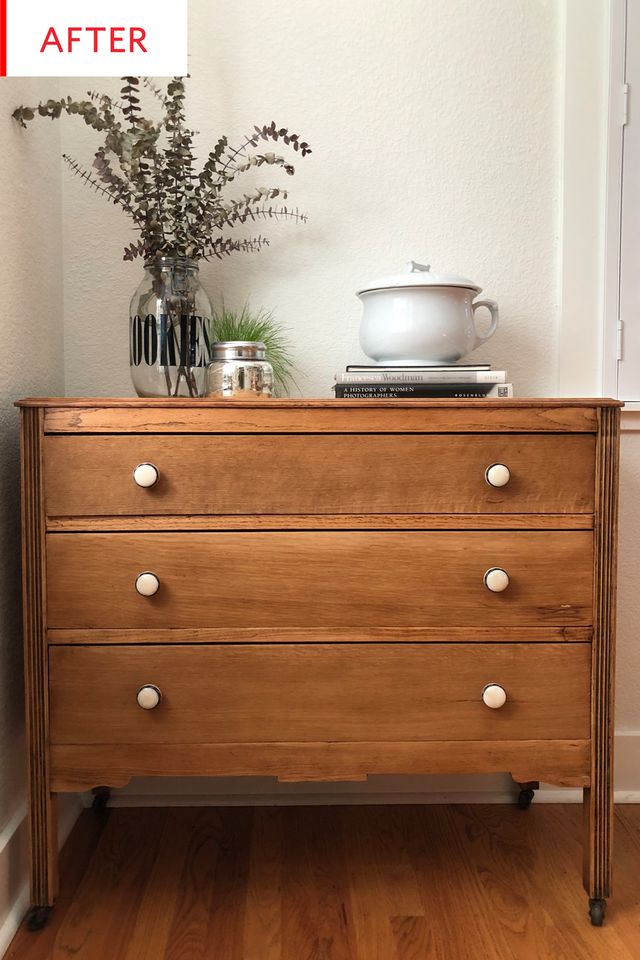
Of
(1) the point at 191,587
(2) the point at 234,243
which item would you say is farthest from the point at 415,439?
(2) the point at 234,243

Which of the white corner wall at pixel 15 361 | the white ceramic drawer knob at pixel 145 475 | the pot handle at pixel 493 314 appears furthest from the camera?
the pot handle at pixel 493 314

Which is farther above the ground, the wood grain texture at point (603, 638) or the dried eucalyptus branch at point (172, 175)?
the dried eucalyptus branch at point (172, 175)

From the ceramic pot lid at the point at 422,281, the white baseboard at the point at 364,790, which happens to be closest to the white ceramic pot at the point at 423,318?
the ceramic pot lid at the point at 422,281

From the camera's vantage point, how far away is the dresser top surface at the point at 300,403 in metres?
1.31

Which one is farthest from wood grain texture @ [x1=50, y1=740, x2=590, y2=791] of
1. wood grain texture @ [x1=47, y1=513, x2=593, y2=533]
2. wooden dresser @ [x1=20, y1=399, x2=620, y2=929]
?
wood grain texture @ [x1=47, y1=513, x2=593, y2=533]

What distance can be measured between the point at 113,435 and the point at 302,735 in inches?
22.5

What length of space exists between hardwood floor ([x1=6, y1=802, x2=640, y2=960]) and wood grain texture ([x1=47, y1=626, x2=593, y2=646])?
1.53ft

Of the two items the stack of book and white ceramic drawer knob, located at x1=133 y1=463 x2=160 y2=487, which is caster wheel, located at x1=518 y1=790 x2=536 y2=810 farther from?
white ceramic drawer knob, located at x1=133 y1=463 x2=160 y2=487

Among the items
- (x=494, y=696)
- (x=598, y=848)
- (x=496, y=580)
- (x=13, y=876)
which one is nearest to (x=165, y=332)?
(x=496, y=580)

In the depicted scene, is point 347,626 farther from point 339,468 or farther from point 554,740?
point 554,740

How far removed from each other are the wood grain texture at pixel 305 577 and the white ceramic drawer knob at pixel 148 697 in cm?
10

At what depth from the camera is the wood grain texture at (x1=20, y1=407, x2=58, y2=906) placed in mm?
1309

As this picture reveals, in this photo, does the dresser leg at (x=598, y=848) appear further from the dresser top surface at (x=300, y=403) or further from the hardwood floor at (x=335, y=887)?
the dresser top surface at (x=300, y=403)

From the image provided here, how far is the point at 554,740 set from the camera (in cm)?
136
